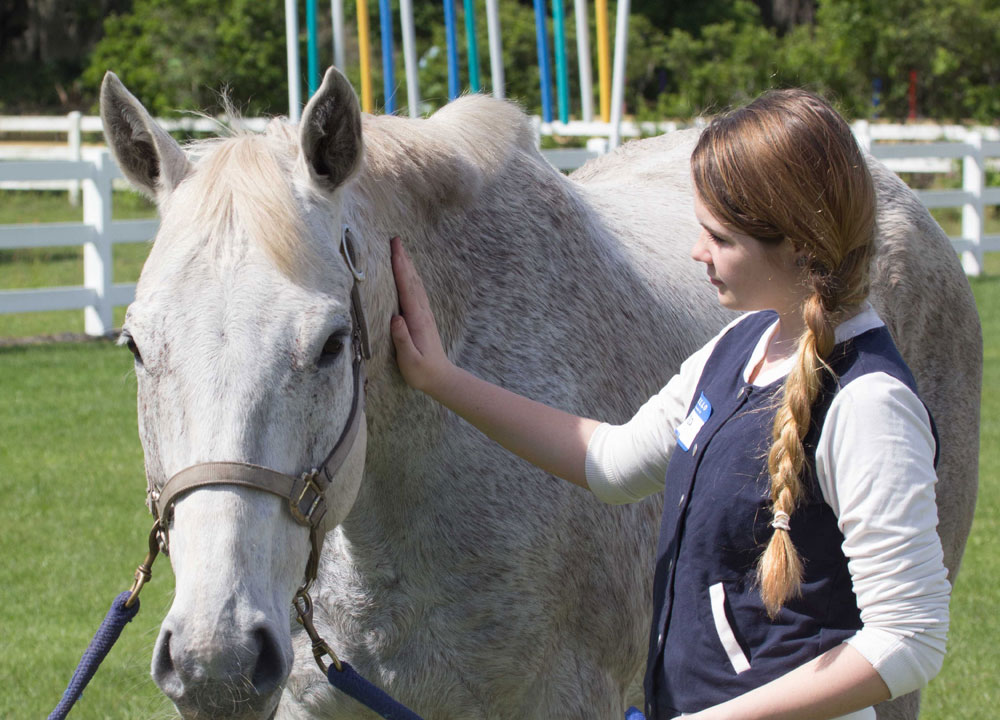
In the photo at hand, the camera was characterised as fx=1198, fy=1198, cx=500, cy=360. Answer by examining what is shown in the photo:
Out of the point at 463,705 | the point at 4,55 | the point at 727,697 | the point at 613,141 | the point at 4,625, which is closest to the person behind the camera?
the point at 727,697

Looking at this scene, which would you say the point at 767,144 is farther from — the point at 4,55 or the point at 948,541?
the point at 4,55

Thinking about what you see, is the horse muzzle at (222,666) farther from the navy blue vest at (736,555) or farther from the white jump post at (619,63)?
the white jump post at (619,63)

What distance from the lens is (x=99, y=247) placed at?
1042cm

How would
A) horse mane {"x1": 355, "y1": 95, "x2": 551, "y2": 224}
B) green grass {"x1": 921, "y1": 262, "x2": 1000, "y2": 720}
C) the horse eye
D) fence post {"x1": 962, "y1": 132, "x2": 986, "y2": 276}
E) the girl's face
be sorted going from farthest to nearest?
fence post {"x1": 962, "y1": 132, "x2": 986, "y2": 276}
green grass {"x1": 921, "y1": 262, "x2": 1000, "y2": 720}
horse mane {"x1": 355, "y1": 95, "x2": 551, "y2": 224}
the horse eye
the girl's face

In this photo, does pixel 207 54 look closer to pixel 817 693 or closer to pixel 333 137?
pixel 333 137

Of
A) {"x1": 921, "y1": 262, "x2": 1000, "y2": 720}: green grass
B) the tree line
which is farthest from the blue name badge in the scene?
the tree line

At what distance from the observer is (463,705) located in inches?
98.3

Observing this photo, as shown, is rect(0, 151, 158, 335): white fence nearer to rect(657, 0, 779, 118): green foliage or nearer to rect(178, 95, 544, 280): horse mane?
rect(178, 95, 544, 280): horse mane

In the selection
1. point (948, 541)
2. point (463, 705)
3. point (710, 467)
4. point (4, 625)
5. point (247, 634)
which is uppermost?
point (710, 467)

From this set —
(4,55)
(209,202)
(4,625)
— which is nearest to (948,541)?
(209,202)

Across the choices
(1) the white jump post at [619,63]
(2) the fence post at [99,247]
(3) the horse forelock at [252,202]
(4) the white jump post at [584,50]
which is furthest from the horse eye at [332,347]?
(4) the white jump post at [584,50]

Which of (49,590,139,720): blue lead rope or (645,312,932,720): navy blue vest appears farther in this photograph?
(49,590,139,720): blue lead rope

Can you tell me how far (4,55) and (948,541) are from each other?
3487 centimetres

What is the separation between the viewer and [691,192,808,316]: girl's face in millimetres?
1898
